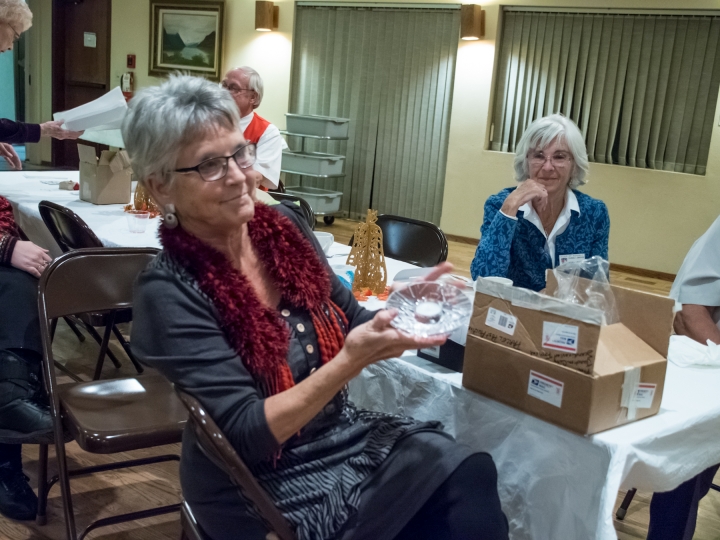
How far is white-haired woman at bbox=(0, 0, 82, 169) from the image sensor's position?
293 centimetres

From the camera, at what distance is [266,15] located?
8.20 m

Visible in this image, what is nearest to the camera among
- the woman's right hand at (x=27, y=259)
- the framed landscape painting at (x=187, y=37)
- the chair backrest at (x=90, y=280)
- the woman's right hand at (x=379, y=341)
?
the woman's right hand at (x=379, y=341)

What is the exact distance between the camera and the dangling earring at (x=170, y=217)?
4.75 ft

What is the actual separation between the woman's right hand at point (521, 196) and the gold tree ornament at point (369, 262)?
47cm

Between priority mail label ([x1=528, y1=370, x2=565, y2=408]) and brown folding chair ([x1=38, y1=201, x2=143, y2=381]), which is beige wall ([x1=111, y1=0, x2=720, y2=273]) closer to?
brown folding chair ([x1=38, y1=201, x2=143, y2=381])

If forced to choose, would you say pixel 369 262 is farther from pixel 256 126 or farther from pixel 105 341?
pixel 256 126

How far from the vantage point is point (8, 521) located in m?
2.29

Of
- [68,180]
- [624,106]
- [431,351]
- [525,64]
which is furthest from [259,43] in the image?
[431,351]

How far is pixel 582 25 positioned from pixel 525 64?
616 mm

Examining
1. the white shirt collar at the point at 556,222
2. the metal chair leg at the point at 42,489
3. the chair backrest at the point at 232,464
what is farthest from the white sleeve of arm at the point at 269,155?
the chair backrest at the point at 232,464

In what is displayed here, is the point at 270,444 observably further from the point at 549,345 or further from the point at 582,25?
the point at 582,25

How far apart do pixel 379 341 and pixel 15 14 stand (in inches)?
98.5

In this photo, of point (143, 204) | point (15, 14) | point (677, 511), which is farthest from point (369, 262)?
point (15, 14)

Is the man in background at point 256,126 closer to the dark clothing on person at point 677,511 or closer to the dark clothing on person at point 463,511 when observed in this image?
the dark clothing on person at point 677,511
